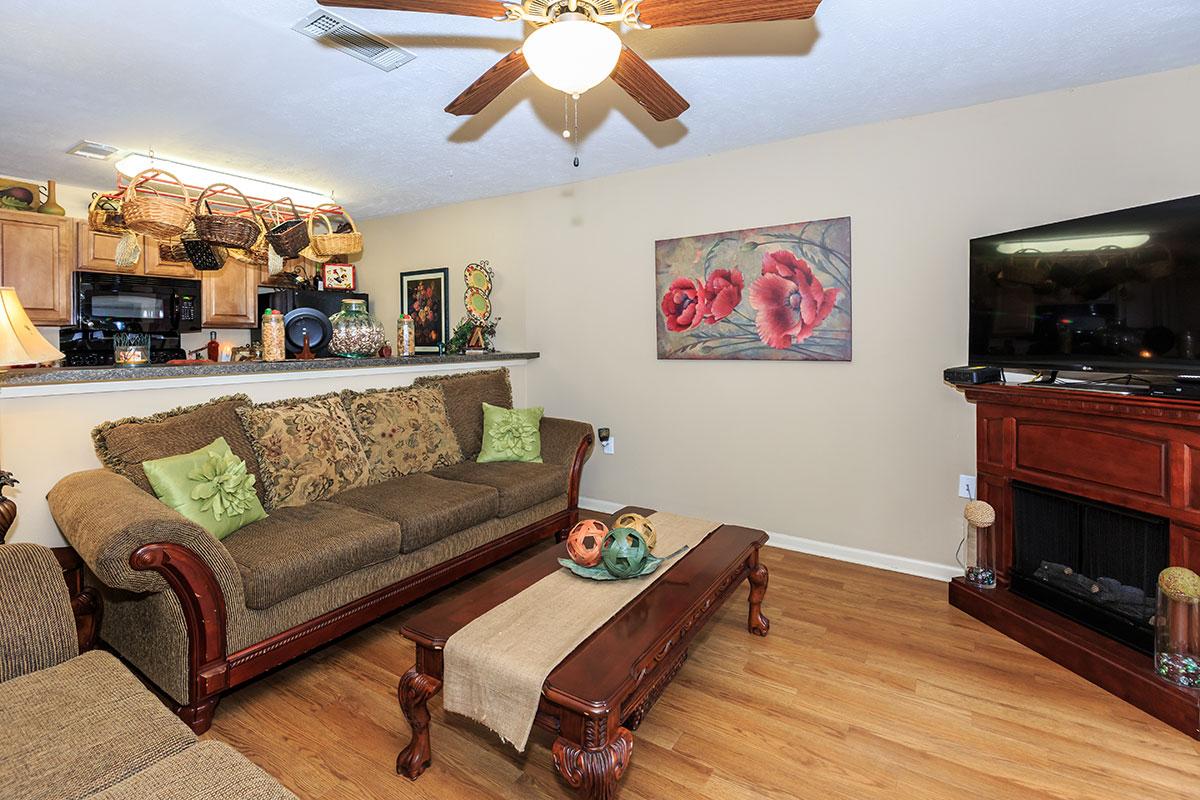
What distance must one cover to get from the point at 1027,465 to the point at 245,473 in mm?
3322

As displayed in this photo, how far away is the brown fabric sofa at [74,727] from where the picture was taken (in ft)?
3.33

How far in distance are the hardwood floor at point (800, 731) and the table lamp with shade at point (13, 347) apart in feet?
3.23

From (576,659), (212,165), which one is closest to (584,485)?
(576,659)

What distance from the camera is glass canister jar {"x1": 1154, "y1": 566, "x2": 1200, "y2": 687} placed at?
1.88m

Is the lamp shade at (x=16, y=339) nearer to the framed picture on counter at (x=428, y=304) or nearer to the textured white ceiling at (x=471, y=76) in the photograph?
the textured white ceiling at (x=471, y=76)

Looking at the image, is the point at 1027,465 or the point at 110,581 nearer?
the point at 110,581

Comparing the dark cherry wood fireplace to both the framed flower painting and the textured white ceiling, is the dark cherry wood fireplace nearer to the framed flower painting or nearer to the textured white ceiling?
the framed flower painting

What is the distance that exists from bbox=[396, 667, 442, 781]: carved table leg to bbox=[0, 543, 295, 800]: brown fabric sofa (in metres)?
0.59

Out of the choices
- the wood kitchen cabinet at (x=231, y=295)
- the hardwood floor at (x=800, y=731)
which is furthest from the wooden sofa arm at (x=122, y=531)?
the wood kitchen cabinet at (x=231, y=295)

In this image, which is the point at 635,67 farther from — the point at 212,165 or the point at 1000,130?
the point at 212,165

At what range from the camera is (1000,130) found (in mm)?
2809

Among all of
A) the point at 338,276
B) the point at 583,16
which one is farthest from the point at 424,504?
the point at 338,276

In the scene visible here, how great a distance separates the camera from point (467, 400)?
3.75 m

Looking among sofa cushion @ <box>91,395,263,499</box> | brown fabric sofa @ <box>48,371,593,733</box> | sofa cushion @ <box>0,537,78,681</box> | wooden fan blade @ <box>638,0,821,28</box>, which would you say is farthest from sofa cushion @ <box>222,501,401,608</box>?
wooden fan blade @ <box>638,0,821,28</box>
